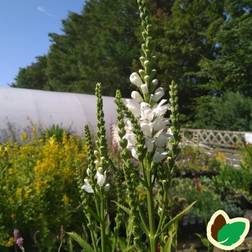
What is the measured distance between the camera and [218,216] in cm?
155

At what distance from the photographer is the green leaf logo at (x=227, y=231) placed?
1.45m

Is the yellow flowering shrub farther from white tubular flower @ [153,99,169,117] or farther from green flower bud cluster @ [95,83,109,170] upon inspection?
white tubular flower @ [153,99,169,117]

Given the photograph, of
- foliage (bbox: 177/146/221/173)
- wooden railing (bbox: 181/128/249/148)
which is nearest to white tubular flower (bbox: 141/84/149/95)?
foliage (bbox: 177/146/221/173)

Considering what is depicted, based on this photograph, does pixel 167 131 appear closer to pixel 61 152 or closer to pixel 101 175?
pixel 101 175

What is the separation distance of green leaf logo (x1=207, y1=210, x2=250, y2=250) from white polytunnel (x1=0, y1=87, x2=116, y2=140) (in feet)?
41.3

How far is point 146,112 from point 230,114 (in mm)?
21535

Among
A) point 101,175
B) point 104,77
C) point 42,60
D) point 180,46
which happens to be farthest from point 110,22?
point 101,175

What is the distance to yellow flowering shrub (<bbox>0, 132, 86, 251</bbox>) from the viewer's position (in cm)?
383

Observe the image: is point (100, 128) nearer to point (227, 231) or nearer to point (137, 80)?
point (137, 80)

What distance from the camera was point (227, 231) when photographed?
1.51 m

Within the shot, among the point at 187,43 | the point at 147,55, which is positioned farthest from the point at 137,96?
the point at 187,43

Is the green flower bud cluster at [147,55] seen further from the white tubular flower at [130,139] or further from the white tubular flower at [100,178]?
the white tubular flower at [100,178]

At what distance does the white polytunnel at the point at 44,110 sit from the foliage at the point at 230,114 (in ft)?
22.7

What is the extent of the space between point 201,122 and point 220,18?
6.24 metres
